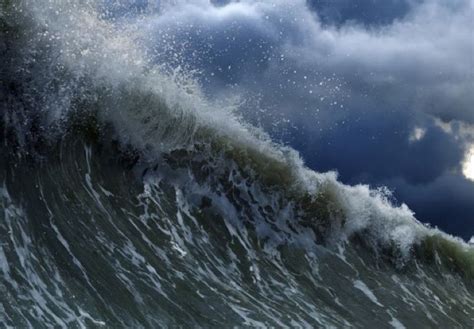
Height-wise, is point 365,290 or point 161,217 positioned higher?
point 365,290

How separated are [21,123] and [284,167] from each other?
5787 millimetres

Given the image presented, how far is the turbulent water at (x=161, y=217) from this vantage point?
375 inches

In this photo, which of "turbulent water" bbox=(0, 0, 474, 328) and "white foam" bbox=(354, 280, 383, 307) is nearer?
"turbulent water" bbox=(0, 0, 474, 328)

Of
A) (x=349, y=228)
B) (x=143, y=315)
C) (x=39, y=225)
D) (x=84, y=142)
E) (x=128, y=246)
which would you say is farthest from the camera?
(x=349, y=228)

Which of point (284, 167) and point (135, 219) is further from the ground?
point (284, 167)

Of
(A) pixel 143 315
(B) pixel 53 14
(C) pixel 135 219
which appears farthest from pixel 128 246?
(B) pixel 53 14

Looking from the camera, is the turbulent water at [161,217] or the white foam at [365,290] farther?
the white foam at [365,290]

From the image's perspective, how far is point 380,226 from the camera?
15.8 metres

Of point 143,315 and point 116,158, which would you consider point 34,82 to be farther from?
point 143,315

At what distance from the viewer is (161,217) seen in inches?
480

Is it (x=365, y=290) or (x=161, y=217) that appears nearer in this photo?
(x=161, y=217)

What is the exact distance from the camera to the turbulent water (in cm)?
952

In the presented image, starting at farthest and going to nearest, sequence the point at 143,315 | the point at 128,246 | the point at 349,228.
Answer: the point at 349,228 → the point at 128,246 → the point at 143,315

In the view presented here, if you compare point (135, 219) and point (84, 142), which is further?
point (84, 142)
